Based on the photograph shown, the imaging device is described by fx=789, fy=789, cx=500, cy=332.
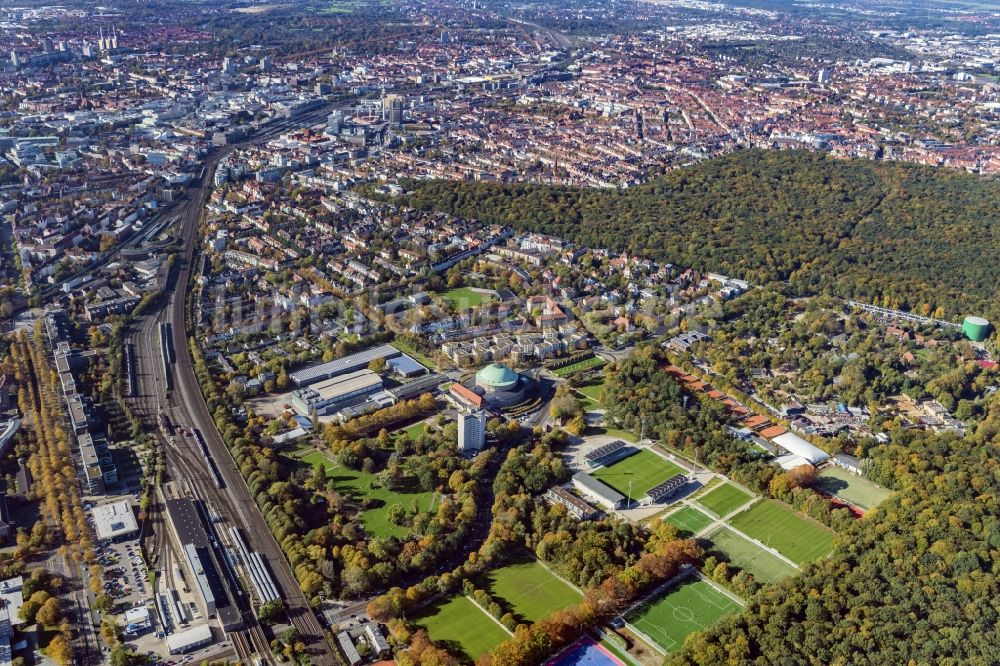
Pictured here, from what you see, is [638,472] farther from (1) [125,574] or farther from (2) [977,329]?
(2) [977,329]

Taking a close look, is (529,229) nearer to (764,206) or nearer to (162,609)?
(764,206)

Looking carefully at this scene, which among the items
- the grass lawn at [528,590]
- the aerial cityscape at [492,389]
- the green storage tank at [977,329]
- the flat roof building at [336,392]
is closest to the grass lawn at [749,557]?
the aerial cityscape at [492,389]

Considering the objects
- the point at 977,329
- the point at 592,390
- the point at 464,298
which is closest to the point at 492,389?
→ the point at 592,390

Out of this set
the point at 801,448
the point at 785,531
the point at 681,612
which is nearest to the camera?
the point at 681,612

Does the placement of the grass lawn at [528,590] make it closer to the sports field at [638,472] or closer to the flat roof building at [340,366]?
the sports field at [638,472]

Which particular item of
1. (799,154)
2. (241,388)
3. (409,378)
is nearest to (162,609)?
(241,388)

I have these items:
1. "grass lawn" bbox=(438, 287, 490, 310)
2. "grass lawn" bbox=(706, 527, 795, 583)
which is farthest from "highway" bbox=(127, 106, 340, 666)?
"grass lawn" bbox=(438, 287, 490, 310)
